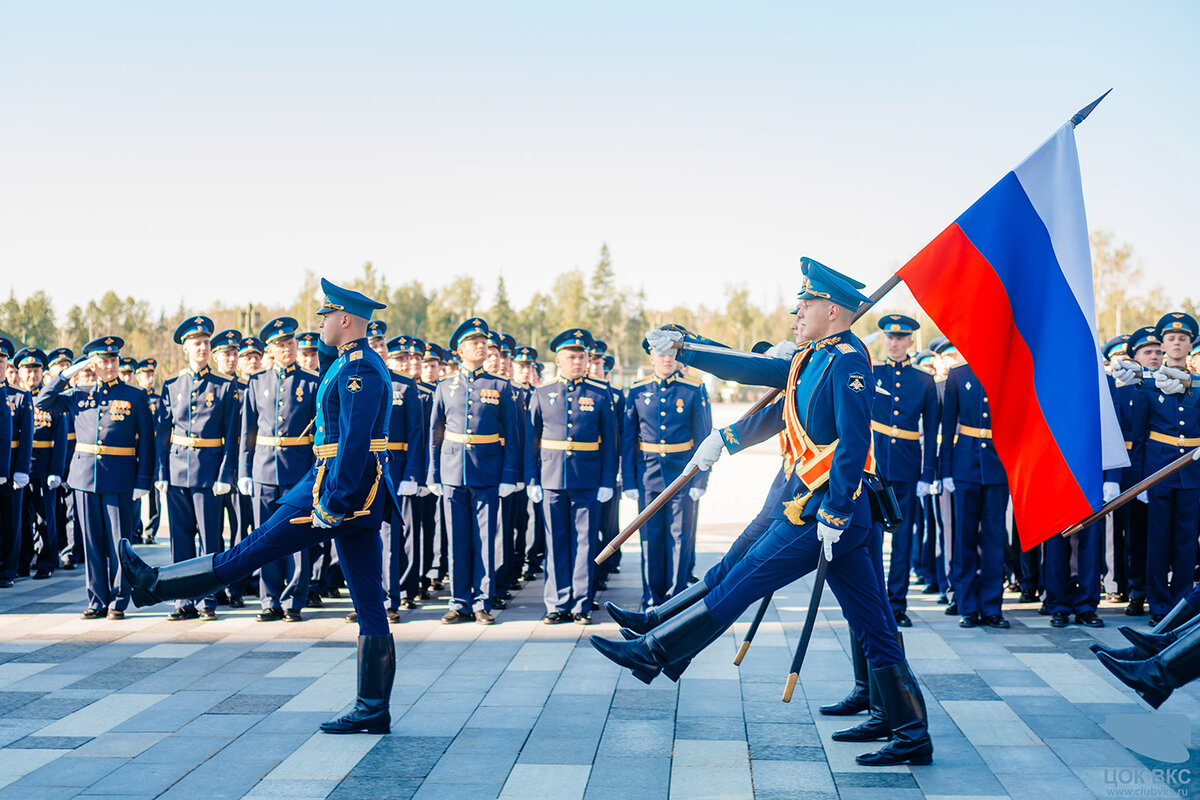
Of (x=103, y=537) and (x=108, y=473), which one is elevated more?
(x=108, y=473)

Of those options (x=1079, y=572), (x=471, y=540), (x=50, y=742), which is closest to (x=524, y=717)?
(x=50, y=742)

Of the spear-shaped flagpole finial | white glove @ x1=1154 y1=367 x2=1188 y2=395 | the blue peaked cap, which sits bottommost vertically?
white glove @ x1=1154 y1=367 x2=1188 y2=395

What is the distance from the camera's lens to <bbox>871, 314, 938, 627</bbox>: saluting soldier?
8.57 metres

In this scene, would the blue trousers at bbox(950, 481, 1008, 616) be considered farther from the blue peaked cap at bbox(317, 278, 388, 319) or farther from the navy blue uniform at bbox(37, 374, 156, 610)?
the navy blue uniform at bbox(37, 374, 156, 610)

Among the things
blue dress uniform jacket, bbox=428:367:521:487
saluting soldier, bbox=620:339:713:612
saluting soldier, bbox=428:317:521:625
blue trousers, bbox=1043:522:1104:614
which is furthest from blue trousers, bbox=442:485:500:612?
blue trousers, bbox=1043:522:1104:614

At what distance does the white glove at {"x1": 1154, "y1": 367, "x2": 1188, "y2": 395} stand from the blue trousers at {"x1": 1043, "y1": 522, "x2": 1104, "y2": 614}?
49.7 inches

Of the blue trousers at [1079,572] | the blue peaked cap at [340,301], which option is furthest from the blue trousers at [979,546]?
the blue peaked cap at [340,301]

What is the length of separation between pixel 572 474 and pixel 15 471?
19.3ft

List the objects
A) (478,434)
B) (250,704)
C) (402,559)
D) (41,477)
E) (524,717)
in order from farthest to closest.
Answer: (41,477)
(402,559)
(478,434)
(250,704)
(524,717)

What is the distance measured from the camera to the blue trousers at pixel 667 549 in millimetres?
8648

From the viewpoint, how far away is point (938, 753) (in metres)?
4.90

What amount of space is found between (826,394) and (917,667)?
2.76m

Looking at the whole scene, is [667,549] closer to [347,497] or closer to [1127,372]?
[1127,372]

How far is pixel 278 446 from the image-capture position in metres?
8.19
